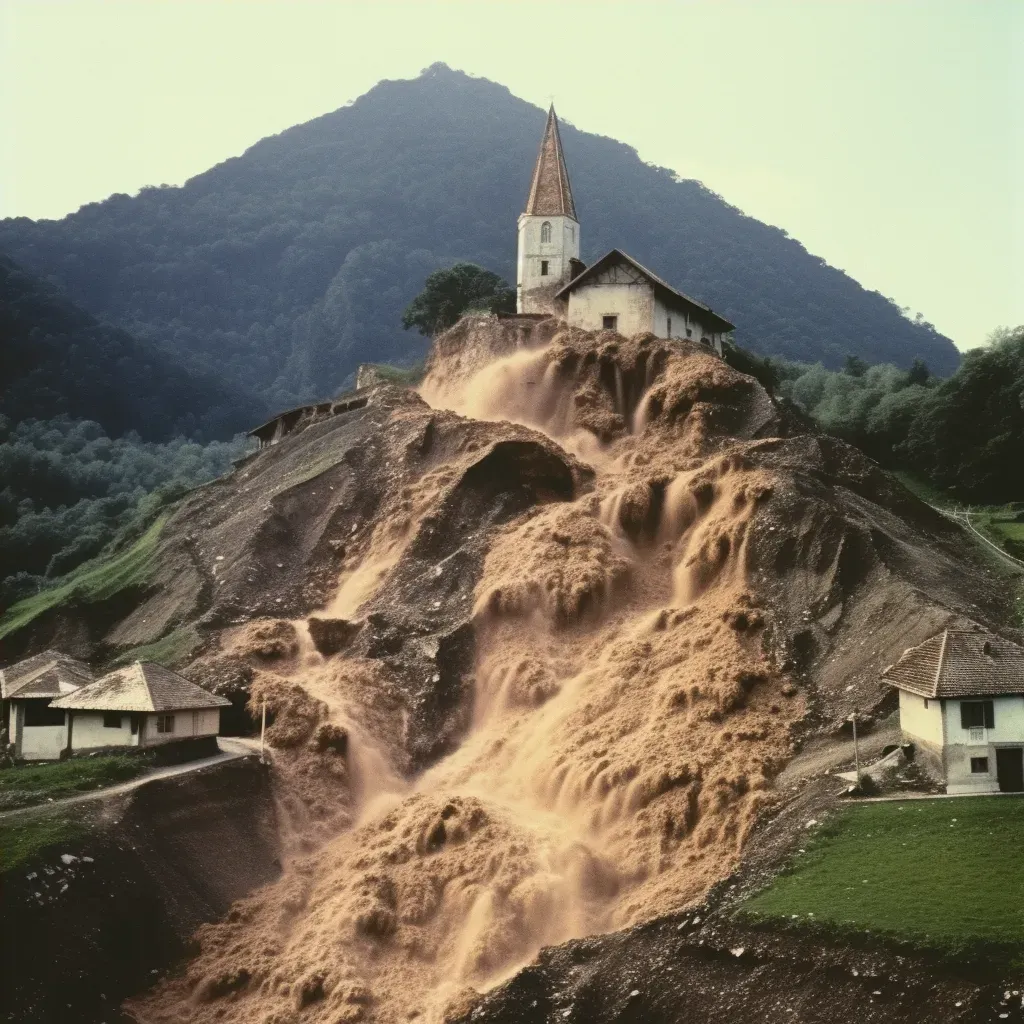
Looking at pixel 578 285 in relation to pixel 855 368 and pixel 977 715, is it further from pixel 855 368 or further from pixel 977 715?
pixel 855 368

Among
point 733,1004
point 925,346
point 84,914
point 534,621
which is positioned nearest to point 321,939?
point 84,914

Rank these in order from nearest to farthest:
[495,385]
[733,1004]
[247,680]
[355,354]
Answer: [733,1004] → [247,680] → [495,385] → [355,354]

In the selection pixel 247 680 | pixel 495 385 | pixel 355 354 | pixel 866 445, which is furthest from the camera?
pixel 355 354

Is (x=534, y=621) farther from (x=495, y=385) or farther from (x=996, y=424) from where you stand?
(x=996, y=424)

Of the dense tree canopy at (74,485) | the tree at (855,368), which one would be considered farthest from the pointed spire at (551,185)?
the tree at (855,368)

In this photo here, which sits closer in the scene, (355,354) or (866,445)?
(866,445)

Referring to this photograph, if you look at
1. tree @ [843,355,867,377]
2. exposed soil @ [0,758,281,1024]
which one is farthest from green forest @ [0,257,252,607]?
tree @ [843,355,867,377]

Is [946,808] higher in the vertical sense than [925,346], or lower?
lower

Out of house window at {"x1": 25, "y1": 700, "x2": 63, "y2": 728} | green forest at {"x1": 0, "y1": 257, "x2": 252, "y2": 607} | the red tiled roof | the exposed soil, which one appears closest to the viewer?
the exposed soil

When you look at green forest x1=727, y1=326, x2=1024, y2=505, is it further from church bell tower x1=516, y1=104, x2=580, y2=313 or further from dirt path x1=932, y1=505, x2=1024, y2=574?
church bell tower x1=516, y1=104, x2=580, y2=313
